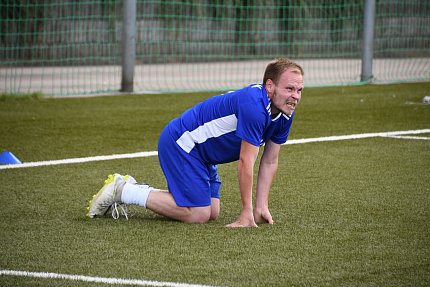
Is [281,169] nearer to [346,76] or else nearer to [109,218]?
[109,218]

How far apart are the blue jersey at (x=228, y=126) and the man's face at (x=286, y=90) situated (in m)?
0.05

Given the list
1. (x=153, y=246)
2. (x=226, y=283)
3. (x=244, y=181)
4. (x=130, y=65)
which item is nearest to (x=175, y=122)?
(x=244, y=181)

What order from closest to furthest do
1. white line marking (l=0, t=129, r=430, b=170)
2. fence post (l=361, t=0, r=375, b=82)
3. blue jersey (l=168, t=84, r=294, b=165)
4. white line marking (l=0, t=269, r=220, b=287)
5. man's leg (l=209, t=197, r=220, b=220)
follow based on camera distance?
white line marking (l=0, t=269, r=220, b=287) → blue jersey (l=168, t=84, r=294, b=165) → man's leg (l=209, t=197, r=220, b=220) → white line marking (l=0, t=129, r=430, b=170) → fence post (l=361, t=0, r=375, b=82)

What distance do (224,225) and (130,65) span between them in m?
7.33

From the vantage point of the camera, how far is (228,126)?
5.41 meters

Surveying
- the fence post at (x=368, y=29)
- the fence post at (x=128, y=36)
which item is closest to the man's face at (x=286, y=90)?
the fence post at (x=128, y=36)

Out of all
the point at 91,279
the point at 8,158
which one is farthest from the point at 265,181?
the point at 8,158

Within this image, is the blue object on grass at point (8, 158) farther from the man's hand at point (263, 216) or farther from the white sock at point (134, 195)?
the man's hand at point (263, 216)

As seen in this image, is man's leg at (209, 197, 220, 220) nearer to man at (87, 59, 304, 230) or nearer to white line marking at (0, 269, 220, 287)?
man at (87, 59, 304, 230)

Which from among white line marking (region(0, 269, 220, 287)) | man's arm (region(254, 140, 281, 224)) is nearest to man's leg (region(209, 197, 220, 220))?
man's arm (region(254, 140, 281, 224))

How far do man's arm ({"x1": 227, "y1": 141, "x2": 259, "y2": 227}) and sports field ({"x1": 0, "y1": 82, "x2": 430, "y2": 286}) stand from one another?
4.6 inches

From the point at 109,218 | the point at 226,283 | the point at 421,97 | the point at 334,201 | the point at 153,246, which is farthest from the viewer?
the point at 421,97

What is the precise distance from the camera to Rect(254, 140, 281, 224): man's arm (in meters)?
5.50

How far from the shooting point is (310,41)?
62.3 ft
